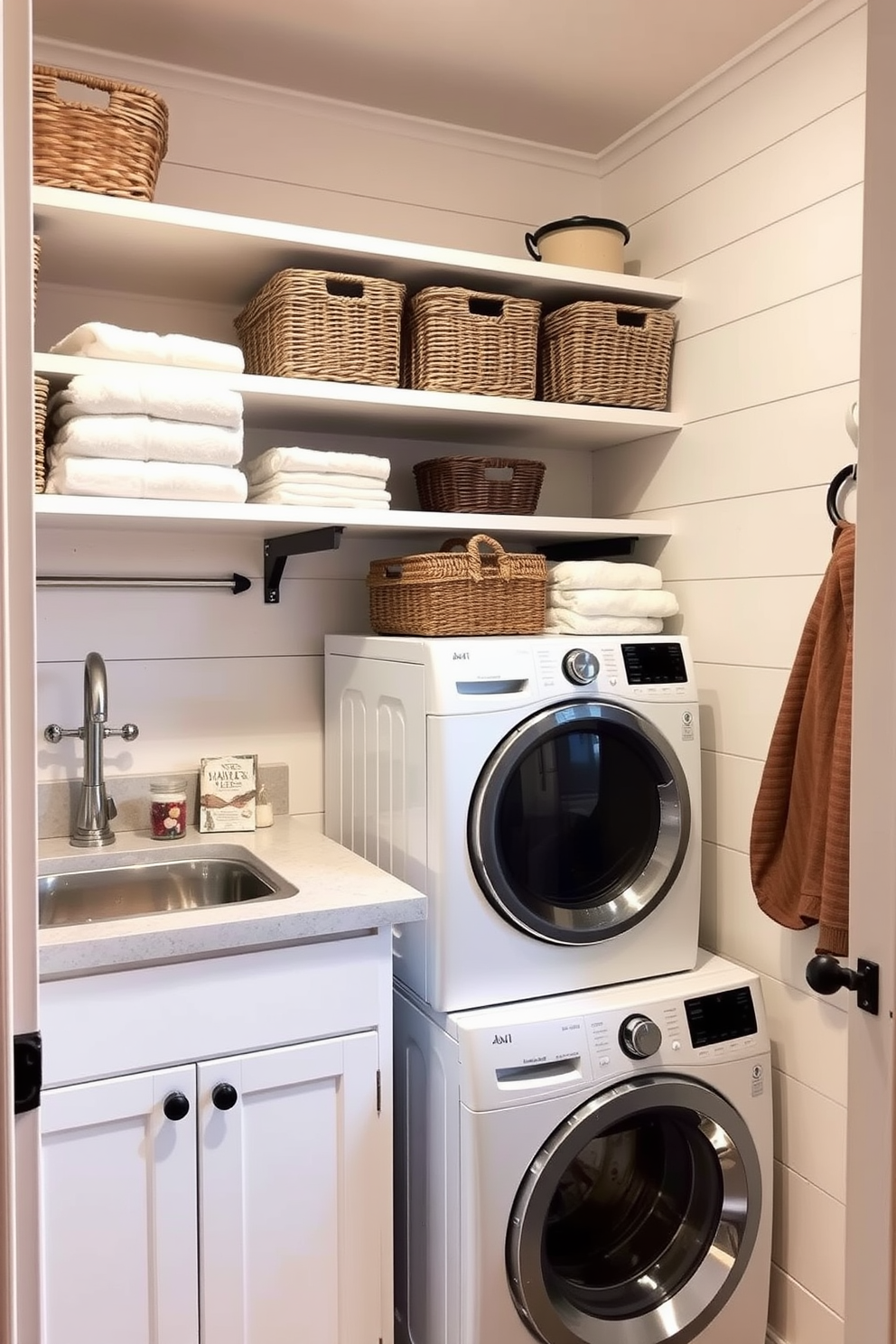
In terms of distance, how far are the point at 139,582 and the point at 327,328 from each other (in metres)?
0.65

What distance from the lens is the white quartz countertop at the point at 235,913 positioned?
1552 mm

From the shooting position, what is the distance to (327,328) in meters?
1.96

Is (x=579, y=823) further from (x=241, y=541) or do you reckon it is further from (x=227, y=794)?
(x=241, y=541)

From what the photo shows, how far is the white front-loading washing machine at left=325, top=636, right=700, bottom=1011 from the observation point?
1827 mm

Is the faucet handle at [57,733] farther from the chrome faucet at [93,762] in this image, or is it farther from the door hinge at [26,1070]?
the door hinge at [26,1070]

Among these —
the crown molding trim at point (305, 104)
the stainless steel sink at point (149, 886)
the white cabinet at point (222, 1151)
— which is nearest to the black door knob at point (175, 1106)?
the white cabinet at point (222, 1151)

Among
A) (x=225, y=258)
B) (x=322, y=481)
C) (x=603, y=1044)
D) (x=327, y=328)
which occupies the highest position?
(x=225, y=258)

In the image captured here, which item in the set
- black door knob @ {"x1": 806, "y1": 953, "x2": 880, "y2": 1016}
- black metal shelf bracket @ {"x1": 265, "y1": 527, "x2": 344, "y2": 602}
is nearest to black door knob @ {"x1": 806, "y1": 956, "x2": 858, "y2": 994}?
black door knob @ {"x1": 806, "y1": 953, "x2": 880, "y2": 1016}

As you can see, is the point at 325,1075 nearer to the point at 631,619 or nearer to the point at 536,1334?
the point at 536,1334

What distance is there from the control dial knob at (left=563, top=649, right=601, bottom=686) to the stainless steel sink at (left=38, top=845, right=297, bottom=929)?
0.66 m

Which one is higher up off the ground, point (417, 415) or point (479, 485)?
point (417, 415)

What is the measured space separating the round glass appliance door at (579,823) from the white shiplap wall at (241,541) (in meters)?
0.65

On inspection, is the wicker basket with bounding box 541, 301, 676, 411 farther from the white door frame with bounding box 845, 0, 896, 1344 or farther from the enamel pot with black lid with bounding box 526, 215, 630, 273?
the white door frame with bounding box 845, 0, 896, 1344

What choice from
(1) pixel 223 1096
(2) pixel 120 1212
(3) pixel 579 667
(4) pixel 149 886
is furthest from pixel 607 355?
(2) pixel 120 1212
